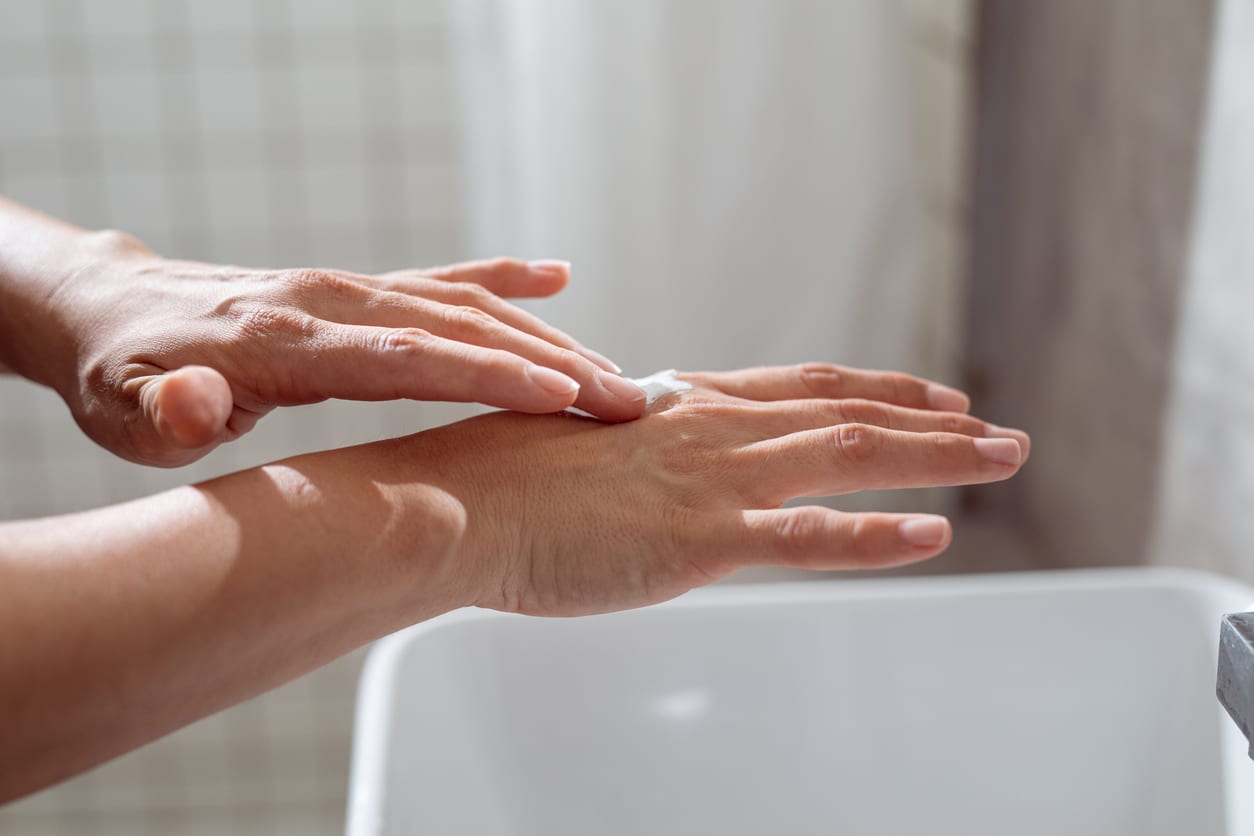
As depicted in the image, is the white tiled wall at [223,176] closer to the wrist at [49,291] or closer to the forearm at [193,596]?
the wrist at [49,291]

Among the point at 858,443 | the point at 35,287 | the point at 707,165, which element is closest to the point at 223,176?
the point at 707,165

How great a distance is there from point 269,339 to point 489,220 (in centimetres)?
72

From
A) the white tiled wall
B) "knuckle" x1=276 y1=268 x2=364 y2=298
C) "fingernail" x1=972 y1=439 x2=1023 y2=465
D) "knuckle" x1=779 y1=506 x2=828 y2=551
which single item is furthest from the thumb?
the white tiled wall

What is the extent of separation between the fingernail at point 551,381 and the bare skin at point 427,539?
32 mm

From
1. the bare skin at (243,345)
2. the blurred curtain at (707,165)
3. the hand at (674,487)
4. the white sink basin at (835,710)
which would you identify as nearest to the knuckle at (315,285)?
the bare skin at (243,345)

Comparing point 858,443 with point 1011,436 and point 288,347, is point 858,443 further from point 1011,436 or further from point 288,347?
point 288,347

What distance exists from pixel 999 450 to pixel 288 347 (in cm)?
37

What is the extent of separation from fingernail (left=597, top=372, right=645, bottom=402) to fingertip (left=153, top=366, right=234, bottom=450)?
0.20 metres

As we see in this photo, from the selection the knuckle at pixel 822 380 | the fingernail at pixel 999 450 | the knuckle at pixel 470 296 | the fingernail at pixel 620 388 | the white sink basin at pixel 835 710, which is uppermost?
the knuckle at pixel 470 296

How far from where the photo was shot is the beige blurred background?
94 centimetres

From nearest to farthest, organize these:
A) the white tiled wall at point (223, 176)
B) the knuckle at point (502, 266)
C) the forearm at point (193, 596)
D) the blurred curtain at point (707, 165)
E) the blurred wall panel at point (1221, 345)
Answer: the forearm at point (193, 596) → the knuckle at point (502, 266) → the blurred wall panel at point (1221, 345) → the blurred curtain at point (707, 165) → the white tiled wall at point (223, 176)

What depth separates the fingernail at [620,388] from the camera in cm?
57

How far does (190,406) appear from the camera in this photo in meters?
0.45

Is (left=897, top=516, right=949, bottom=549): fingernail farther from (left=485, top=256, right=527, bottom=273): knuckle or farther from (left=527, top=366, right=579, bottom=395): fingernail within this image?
(left=485, top=256, right=527, bottom=273): knuckle
